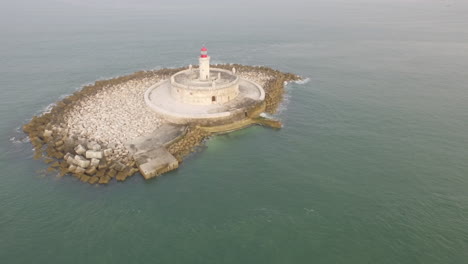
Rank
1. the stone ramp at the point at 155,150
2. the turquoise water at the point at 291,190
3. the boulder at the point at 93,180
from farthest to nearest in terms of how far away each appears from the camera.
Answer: the stone ramp at the point at 155,150, the boulder at the point at 93,180, the turquoise water at the point at 291,190

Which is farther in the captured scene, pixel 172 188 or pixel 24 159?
pixel 24 159

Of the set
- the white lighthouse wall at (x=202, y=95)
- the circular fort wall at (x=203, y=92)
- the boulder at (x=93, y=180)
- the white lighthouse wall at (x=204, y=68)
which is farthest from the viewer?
the white lighthouse wall at (x=204, y=68)

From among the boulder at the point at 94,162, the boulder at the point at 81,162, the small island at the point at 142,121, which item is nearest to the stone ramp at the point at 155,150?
the small island at the point at 142,121

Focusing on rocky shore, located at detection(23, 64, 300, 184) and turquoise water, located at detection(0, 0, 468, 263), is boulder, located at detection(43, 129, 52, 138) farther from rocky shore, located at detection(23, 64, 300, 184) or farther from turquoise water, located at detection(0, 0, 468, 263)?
turquoise water, located at detection(0, 0, 468, 263)

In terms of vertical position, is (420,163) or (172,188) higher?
(420,163)

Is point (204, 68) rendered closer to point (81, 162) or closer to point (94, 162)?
point (94, 162)

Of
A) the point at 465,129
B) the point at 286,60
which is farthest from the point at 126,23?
the point at 465,129

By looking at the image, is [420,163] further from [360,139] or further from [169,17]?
[169,17]

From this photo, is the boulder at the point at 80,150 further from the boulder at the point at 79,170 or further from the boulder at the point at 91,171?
the boulder at the point at 91,171
